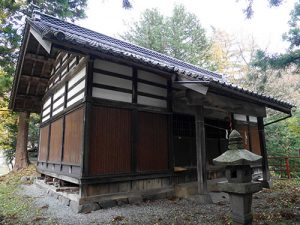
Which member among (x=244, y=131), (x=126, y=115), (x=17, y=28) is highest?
(x=17, y=28)

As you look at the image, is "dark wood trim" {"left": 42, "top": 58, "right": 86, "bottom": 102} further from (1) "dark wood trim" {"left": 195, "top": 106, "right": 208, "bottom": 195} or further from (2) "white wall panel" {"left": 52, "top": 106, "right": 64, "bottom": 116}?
(1) "dark wood trim" {"left": 195, "top": 106, "right": 208, "bottom": 195}

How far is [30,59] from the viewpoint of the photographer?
31.4 ft

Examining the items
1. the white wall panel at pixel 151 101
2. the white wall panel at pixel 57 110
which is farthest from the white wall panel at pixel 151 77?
the white wall panel at pixel 57 110

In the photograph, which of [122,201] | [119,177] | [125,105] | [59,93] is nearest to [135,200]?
[122,201]

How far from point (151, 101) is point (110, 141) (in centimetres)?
200

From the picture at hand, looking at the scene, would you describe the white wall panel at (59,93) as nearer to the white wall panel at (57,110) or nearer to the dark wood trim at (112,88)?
the white wall panel at (57,110)

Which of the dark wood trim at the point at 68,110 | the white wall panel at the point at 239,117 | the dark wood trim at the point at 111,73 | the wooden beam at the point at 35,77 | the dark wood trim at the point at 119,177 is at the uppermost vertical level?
the wooden beam at the point at 35,77

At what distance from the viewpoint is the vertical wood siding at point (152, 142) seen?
285 inches

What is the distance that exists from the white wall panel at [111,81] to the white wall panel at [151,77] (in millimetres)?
533

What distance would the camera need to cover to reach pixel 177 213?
5570 mm

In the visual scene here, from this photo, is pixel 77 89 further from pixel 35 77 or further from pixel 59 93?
pixel 35 77

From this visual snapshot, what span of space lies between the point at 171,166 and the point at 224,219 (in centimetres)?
301

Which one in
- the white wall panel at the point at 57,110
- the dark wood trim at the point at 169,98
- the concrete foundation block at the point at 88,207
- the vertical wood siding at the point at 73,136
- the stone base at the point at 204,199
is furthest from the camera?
the white wall panel at the point at 57,110

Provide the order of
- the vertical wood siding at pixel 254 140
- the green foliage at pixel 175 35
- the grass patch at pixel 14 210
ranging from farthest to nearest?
the green foliage at pixel 175 35
the vertical wood siding at pixel 254 140
the grass patch at pixel 14 210
